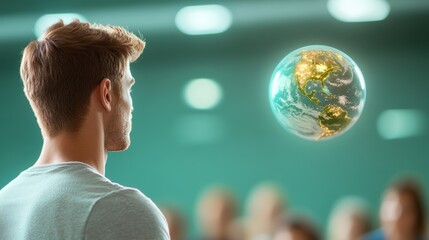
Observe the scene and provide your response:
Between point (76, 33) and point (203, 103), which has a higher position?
point (203, 103)

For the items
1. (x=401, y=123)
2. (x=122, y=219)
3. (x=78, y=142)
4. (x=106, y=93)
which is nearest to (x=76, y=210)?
(x=122, y=219)

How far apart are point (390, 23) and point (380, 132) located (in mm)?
935

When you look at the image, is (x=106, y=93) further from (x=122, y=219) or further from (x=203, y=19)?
(x=203, y=19)

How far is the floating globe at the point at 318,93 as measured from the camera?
8.21ft

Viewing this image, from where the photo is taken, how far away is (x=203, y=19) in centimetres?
778

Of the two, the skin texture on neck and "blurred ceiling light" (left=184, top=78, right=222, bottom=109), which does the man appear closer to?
the skin texture on neck

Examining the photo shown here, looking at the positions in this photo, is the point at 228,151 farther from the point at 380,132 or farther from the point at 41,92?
the point at 41,92

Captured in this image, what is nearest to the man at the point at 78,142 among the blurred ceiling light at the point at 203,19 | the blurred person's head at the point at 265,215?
the blurred person's head at the point at 265,215

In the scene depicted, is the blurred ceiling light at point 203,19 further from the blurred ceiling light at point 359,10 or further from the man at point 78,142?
the man at point 78,142

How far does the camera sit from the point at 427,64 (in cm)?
738

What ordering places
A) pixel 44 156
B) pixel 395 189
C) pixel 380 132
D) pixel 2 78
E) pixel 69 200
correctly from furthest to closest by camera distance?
pixel 2 78
pixel 380 132
pixel 395 189
pixel 44 156
pixel 69 200

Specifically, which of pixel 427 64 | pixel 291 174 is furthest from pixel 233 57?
pixel 427 64

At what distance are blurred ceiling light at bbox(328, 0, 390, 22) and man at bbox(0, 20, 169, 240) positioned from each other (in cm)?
558

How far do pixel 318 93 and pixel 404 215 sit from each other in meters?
1.66
